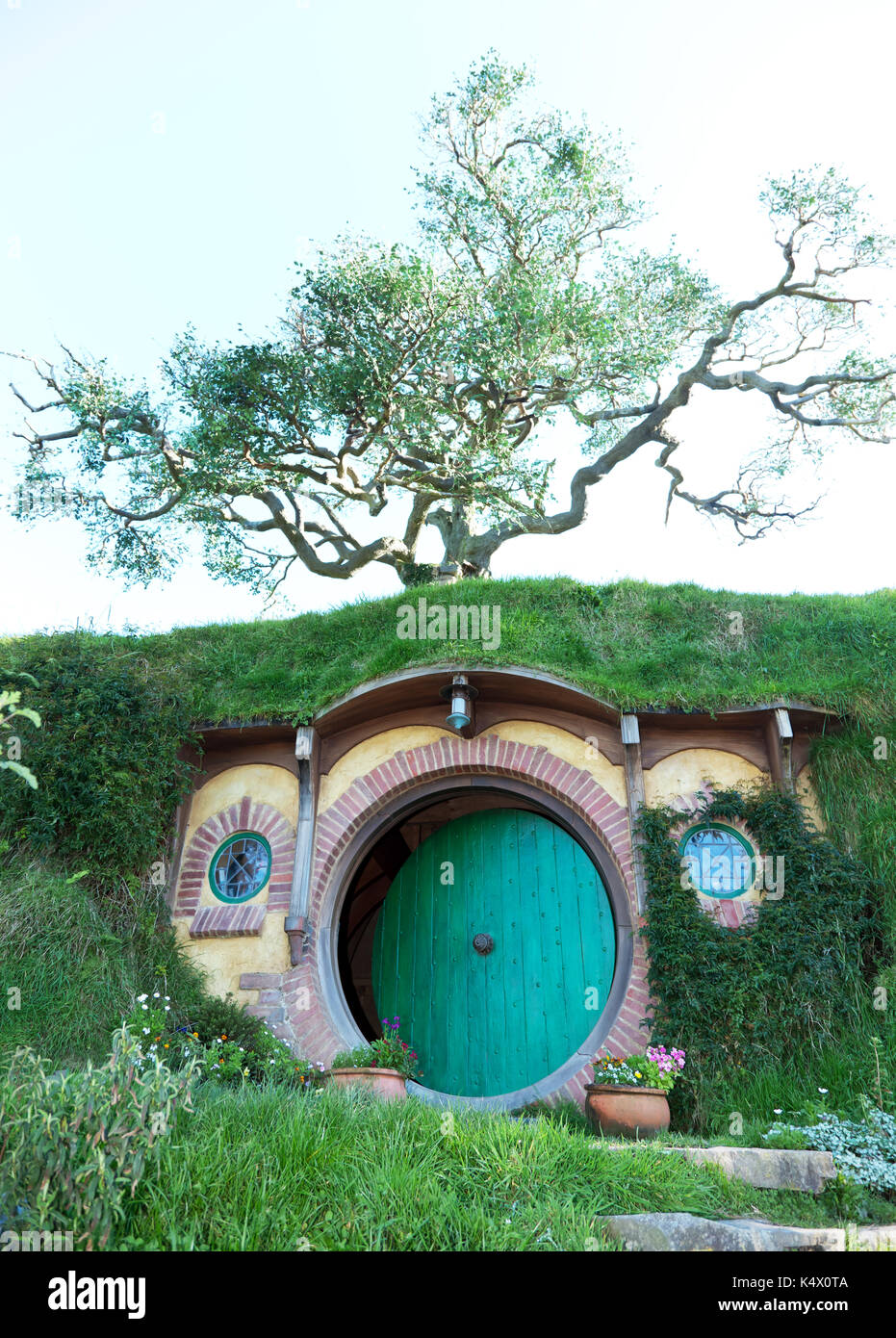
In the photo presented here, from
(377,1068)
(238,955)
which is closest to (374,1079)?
(377,1068)

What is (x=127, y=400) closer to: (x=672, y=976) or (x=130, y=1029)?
(x=130, y=1029)

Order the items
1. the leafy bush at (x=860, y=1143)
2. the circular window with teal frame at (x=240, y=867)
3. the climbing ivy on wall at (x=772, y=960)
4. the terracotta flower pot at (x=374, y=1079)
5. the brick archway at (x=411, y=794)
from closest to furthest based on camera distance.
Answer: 1. the leafy bush at (x=860, y=1143)
2. the terracotta flower pot at (x=374, y=1079)
3. the climbing ivy on wall at (x=772, y=960)
4. the brick archway at (x=411, y=794)
5. the circular window with teal frame at (x=240, y=867)

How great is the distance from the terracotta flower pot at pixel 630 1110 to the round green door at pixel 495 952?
140cm

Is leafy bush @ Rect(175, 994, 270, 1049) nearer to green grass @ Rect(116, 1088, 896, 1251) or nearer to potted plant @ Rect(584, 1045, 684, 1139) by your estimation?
green grass @ Rect(116, 1088, 896, 1251)

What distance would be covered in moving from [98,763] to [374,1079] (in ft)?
10.3

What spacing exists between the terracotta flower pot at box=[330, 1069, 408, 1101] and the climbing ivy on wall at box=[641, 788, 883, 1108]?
5.75 ft

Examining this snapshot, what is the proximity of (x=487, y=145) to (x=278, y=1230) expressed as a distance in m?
12.5

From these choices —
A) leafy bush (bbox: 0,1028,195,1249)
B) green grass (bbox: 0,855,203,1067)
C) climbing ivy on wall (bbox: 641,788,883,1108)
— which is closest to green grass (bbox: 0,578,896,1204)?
green grass (bbox: 0,855,203,1067)

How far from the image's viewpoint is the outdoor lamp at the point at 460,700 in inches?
284

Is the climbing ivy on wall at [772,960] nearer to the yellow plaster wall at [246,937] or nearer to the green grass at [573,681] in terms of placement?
the green grass at [573,681]

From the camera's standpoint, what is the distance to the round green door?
727cm

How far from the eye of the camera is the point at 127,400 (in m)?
10.1

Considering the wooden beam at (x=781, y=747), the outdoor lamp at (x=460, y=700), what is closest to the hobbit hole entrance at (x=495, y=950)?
the outdoor lamp at (x=460, y=700)
